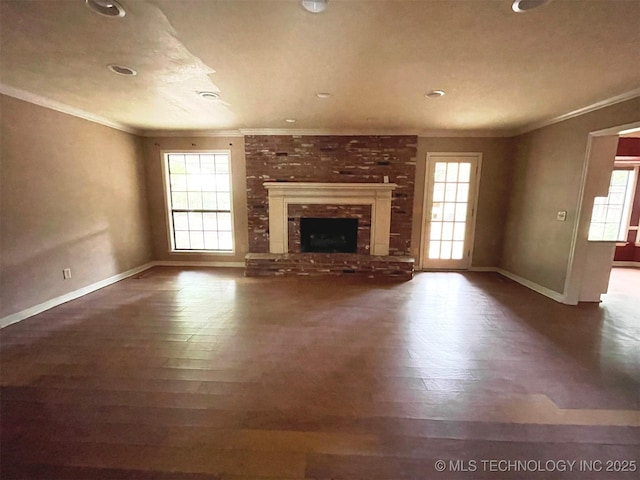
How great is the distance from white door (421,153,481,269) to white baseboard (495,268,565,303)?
641mm

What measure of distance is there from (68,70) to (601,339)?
5790 mm

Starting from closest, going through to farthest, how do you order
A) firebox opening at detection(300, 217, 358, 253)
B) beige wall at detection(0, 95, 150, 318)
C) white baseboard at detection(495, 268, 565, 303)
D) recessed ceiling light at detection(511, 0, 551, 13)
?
recessed ceiling light at detection(511, 0, 551, 13)
beige wall at detection(0, 95, 150, 318)
white baseboard at detection(495, 268, 565, 303)
firebox opening at detection(300, 217, 358, 253)

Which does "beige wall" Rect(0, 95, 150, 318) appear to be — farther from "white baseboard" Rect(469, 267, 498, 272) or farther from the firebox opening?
"white baseboard" Rect(469, 267, 498, 272)

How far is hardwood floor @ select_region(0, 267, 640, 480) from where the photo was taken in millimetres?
1538

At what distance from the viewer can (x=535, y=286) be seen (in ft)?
14.1

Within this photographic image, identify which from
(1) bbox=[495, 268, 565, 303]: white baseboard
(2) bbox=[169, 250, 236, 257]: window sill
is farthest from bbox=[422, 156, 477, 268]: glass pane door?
(2) bbox=[169, 250, 236, 257]: window sill

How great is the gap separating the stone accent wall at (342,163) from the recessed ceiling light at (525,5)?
11.4ft

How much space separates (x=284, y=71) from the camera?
2453 mm

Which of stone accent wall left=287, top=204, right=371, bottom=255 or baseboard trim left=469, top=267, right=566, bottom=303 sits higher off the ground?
stone accent wall left=287, top=204, right=371, bottom=255

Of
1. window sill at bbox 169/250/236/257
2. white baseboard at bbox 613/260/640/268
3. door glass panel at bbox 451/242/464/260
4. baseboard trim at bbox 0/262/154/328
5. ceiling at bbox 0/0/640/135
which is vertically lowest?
baseboard trim at bbox 0/262/154/328

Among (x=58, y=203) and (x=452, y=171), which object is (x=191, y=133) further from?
(x=452, y=171)

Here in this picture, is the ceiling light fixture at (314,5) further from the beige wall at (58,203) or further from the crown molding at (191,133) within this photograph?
the crown molding at (191,133)

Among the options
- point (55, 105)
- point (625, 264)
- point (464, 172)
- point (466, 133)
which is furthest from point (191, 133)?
point (625, 264)

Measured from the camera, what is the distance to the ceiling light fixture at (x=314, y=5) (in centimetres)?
153
